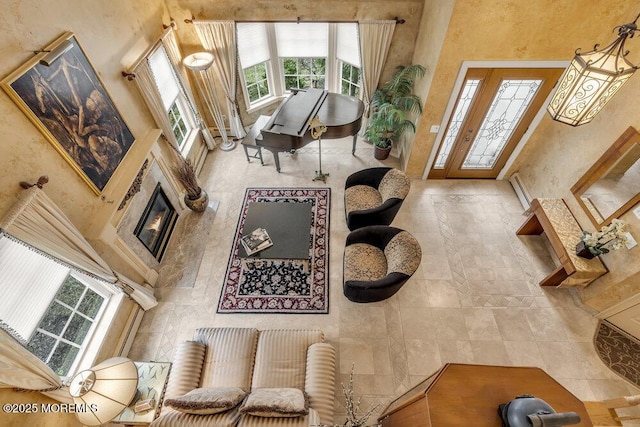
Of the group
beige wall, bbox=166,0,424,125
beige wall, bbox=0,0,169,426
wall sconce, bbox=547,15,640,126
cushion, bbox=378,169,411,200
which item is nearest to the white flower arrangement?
wall sconce, bbox=547,15,640,126

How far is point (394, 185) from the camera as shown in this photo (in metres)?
4.18

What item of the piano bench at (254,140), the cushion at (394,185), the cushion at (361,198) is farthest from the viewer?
the piano bench at (254,140)

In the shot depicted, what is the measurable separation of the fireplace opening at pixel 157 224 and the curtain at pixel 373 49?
157 inches

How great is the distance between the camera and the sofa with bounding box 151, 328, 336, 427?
8.07ft

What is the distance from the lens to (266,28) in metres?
5.40

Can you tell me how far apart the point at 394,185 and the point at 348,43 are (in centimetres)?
302

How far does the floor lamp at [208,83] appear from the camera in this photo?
4969 mm

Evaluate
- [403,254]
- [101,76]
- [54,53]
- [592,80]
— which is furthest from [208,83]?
[592,80]

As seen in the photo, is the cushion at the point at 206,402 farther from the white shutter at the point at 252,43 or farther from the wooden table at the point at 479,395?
the white shutter at the point at 252,43

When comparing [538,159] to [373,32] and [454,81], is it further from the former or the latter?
[373,32]

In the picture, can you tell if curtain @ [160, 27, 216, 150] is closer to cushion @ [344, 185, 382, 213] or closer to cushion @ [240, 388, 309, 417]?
cushion @ [344, 185, 382, 213]

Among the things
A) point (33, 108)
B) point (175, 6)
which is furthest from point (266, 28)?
point (33, 108)

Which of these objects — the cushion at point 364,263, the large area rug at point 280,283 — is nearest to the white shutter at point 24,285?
the large area rug at point 280,283

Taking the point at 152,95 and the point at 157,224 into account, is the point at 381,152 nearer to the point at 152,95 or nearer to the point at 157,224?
the point at 152,95
